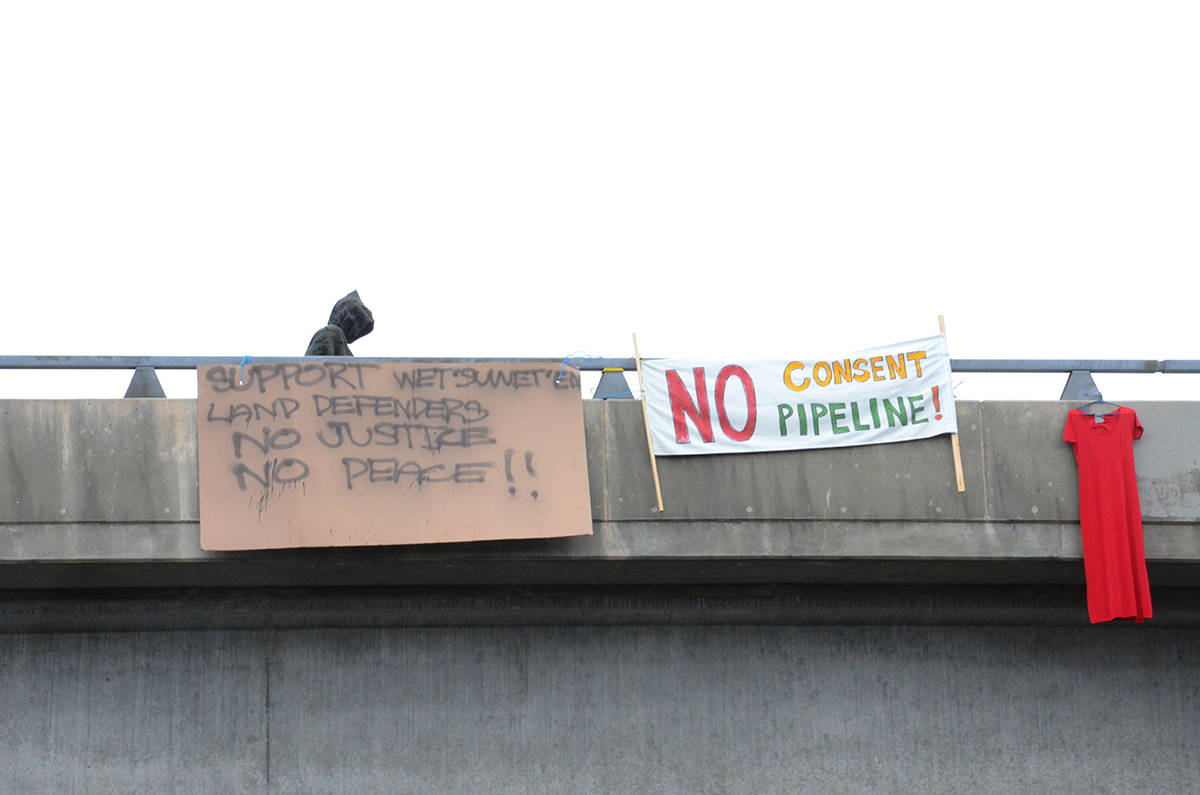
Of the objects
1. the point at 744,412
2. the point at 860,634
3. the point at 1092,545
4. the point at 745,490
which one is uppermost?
the point at 744,412

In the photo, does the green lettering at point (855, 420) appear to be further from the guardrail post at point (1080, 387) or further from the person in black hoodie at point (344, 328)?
the person in black hoodie at point (344, 328)

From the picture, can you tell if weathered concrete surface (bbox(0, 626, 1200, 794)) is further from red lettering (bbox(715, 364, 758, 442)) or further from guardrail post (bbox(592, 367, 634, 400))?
guardrail post (bbox(592, 367, 634, 400))

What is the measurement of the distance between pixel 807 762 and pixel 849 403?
2.33 metres

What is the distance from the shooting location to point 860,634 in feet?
25.8

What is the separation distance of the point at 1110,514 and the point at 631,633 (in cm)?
298

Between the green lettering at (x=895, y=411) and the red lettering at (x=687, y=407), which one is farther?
the green lettering at (x=895, y=411)

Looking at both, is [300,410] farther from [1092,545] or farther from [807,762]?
[1092,545]

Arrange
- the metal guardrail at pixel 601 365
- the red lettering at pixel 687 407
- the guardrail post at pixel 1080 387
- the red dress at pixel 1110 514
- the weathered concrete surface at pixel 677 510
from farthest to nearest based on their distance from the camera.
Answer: the guardrail post at pixel 1080 387 < the red lettering at pixel 687 407 < the red dress at pixel 1110 514 < the metal guardrail at pixel 601 365 < the weathered concrete surface at pixel 677 510

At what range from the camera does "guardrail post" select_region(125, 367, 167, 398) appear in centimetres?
666

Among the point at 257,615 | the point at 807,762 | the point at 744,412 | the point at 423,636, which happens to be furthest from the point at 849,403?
the point at 257,615

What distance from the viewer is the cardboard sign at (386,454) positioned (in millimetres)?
6384

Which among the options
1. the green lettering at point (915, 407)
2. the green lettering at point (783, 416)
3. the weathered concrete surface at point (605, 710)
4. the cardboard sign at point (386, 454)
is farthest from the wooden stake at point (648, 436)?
the green lettering at point (915, 407)

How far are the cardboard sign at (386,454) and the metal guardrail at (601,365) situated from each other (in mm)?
135

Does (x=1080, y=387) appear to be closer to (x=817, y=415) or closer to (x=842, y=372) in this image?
(x=842, y=372)
